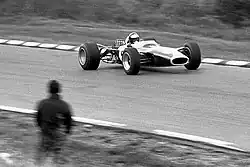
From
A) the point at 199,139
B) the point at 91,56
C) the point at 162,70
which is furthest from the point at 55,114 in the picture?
the point at 162,70

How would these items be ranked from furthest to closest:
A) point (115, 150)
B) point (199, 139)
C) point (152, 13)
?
point (152, 13) < point (199, 139) < point (115, 150)

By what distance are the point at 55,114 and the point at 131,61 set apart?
8707 mm

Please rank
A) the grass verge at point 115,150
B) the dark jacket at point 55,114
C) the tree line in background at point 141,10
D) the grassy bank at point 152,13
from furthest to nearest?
the tree line in background at point 141,10 → the grassy bank at point 152,13 → the grass verge at point 115,150 → the dark jacket at point 55,114

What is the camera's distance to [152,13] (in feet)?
99.2

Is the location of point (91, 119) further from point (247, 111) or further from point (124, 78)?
point (124, 78)

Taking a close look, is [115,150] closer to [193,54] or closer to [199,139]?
[199,139]

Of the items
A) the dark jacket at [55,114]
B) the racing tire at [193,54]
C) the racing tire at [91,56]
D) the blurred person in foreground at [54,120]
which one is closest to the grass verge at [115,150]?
the blurred person in foreground at [54,120]

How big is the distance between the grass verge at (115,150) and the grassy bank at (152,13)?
55.5 feet

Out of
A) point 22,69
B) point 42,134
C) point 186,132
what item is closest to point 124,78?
point 22,69

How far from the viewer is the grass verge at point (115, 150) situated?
8.61 meters

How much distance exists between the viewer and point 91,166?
843 cm

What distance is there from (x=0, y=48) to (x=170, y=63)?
27.5ft

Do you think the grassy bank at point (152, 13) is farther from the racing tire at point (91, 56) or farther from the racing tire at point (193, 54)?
the racing tire at point (91, 56)

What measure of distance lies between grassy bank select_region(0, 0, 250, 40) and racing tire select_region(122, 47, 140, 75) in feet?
33.6
